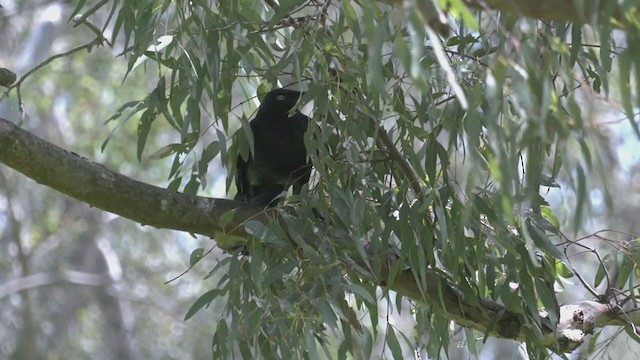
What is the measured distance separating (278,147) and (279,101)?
12cm

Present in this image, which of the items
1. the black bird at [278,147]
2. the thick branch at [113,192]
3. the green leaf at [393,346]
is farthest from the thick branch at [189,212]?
the black bird at [278,147]

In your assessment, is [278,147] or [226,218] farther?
[278,147]

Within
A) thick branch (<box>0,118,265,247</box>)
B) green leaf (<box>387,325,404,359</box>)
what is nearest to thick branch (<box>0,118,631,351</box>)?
thick branch (<box>0,118,265,247</box>)

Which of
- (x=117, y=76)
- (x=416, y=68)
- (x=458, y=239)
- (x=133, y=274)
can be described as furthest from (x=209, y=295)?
(x=133, y=274)

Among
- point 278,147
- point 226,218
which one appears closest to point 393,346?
point 226,218

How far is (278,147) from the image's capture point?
2.56 metres

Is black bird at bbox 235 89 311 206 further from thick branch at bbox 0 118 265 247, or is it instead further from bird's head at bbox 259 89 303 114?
thick branch at bbox 0 118 265 247

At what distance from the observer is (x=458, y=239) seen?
2.00m

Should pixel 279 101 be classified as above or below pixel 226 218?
above

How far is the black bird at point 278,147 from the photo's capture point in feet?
8.38

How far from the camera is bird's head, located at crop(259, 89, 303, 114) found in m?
2.56

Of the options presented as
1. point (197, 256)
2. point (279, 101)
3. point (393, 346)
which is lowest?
point (393, 346)

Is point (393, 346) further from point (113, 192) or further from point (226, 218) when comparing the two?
point (113, 192)

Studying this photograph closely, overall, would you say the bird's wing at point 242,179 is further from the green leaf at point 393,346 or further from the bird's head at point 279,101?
the green leaf at point 393,346
